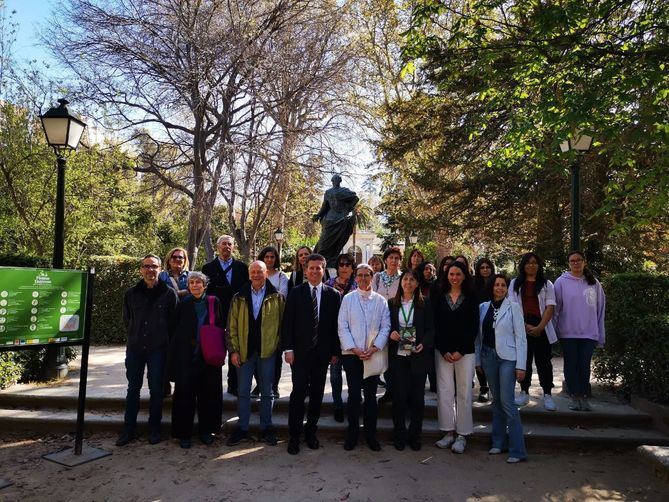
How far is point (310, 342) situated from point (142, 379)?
5.93ft

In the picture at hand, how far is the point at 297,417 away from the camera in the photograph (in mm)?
4656

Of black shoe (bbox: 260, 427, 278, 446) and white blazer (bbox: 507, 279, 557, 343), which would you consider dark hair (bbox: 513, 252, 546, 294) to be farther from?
black shoe (bbox: 260, 427, 278, 446)

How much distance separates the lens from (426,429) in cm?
507

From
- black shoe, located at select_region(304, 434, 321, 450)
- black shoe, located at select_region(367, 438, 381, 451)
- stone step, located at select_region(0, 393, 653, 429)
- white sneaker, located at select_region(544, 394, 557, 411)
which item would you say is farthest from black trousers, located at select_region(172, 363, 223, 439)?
white sneaker, located at select_region(544, 394, 557, 411)

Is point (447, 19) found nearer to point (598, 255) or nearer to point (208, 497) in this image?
point (598, 255)

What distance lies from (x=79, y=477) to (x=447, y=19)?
19.9 meters

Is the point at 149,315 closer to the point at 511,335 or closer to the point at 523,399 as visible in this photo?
the point at 511,335

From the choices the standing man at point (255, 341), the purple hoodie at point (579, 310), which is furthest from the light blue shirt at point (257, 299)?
the purple hoodie at point (579, 310)

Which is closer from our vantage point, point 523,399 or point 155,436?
point 155,436

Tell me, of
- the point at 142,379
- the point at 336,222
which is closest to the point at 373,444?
the point at 142,379

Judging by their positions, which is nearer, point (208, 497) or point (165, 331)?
point (208, 497)

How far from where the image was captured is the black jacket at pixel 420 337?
4.60 meters

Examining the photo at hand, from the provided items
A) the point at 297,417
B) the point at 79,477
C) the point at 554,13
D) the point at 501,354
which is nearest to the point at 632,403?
the point at 501,354

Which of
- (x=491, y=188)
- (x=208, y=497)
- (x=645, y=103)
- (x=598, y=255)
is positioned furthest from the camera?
(x=491, y=188)
